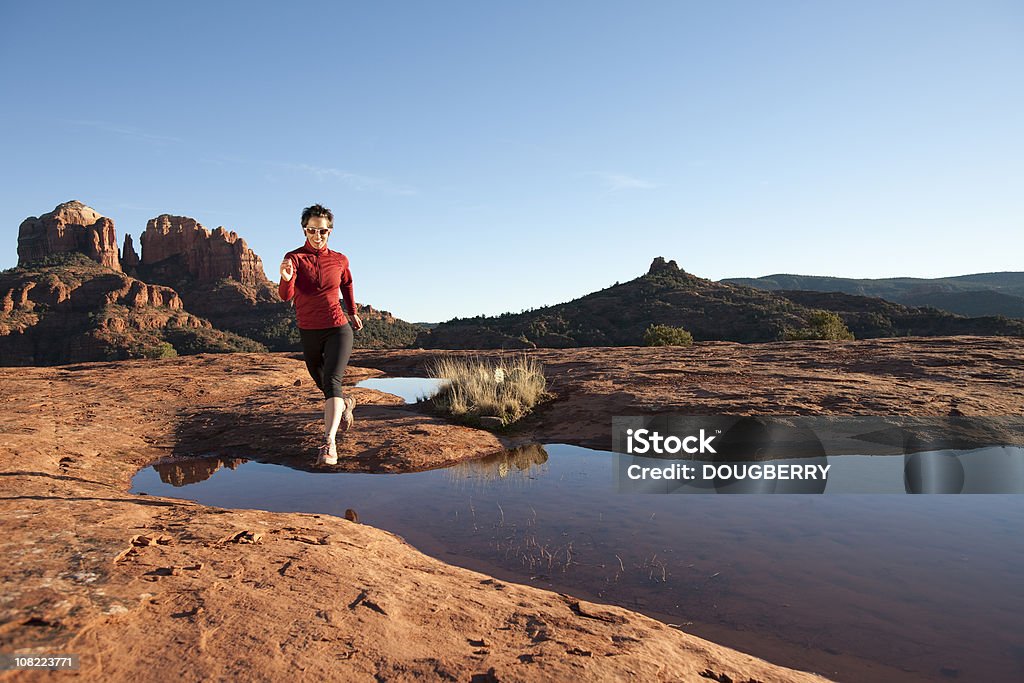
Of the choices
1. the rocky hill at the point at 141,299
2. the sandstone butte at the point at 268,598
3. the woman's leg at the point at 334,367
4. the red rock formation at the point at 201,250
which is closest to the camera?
the sandstone butte at the point at 268,598

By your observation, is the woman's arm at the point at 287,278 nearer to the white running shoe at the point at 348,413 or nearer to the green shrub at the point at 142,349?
the white running shoe at the point at 348,413

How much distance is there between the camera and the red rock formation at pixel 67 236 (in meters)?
108

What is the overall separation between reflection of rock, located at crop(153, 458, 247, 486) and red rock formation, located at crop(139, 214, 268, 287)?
102 meters

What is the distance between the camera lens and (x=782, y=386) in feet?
30.6

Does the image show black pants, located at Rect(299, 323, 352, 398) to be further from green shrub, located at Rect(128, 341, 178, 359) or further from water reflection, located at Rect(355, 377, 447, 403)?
green shrub, located at Rect(128, 341, 178, 359)

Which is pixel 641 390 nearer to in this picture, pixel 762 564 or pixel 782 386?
pixel 782 386

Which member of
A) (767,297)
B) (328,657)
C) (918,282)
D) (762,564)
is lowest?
(762,564)

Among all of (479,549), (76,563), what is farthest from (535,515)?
(76,563)

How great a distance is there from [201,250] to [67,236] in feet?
101

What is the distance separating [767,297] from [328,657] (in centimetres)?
5419

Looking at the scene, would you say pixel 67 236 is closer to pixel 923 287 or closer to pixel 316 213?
pixel 316 213

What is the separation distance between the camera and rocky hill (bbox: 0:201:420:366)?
5866cm

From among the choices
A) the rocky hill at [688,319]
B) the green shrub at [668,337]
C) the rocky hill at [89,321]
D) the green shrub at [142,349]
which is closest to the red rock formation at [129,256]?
the rocky hill at [89,321]

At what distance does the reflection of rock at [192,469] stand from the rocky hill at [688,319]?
2559cm
